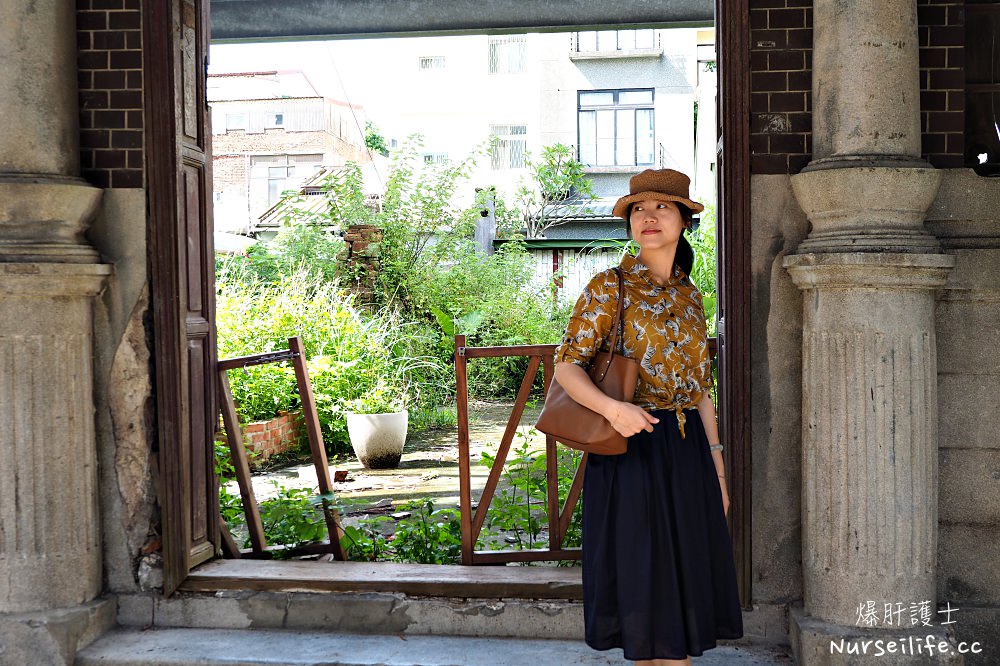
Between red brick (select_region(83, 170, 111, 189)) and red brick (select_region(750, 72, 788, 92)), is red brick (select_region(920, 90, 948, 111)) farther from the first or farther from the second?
red brick (select_region(83, 170, 111, 189))

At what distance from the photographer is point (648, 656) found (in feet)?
8.21

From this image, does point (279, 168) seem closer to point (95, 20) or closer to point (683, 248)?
point (95, 20)

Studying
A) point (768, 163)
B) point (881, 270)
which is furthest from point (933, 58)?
point (881, 270)

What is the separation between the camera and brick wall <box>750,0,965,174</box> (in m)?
3.45

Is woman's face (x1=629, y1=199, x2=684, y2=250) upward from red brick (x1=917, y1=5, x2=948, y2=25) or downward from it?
downward

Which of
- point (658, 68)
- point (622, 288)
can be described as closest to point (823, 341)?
point (622, 288)

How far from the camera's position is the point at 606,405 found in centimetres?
242

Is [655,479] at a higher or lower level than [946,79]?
lower

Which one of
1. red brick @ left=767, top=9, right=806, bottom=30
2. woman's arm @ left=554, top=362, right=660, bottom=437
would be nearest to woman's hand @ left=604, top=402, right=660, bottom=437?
woman's arm @ left=554, top=362, right=660, bottom=437

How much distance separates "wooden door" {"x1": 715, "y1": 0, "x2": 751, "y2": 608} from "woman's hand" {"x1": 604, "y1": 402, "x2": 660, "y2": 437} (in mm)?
1181

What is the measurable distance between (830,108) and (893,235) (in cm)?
53

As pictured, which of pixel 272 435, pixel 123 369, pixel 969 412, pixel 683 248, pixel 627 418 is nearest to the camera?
pixel 627 418

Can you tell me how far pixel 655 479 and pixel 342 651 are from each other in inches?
65.9

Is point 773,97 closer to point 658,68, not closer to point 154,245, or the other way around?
point 154,245
